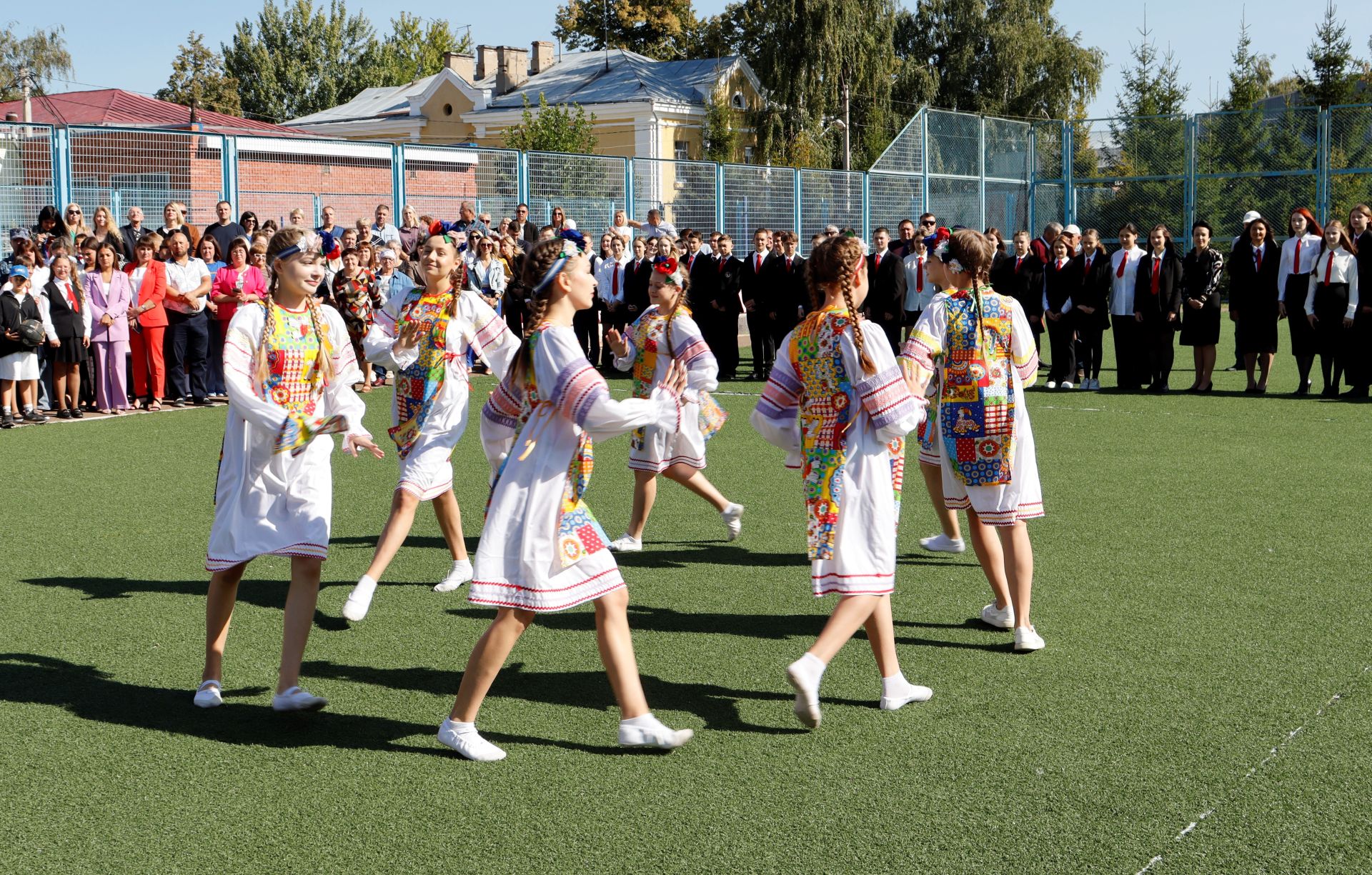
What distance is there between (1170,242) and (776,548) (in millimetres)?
9847

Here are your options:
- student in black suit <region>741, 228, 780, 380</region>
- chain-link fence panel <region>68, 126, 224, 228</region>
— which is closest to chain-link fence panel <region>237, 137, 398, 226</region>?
chain-link fence panel <region>68, 126, 224, 228</region>

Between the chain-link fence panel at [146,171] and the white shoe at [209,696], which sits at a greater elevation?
the chain-link fence panel at [146,171]

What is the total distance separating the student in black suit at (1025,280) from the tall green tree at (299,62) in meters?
61.2

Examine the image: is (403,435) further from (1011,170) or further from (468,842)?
(1011,170)

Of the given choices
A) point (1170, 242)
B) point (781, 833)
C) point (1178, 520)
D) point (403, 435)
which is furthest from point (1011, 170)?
point (781, 833)

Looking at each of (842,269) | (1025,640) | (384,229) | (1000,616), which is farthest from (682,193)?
(842,269)

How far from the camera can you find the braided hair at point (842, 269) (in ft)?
15.4

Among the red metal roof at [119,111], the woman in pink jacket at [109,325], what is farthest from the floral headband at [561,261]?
the red metal roof at [119,111]

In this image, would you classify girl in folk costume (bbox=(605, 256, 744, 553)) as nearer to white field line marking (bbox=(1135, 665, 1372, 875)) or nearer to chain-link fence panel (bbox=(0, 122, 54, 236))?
white field line marking (bbox=(1135, 665, 1372, 875))

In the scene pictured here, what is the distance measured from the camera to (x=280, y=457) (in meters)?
4.82

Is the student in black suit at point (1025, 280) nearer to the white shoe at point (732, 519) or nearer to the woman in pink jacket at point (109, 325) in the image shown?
the white shoe at point (732, 519)

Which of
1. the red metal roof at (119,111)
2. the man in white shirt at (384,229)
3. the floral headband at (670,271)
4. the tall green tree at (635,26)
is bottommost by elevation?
the floral headband at (670,271)

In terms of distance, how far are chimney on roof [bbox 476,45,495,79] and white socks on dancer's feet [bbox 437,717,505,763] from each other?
51541 millimetres

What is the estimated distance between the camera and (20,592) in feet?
22.1
